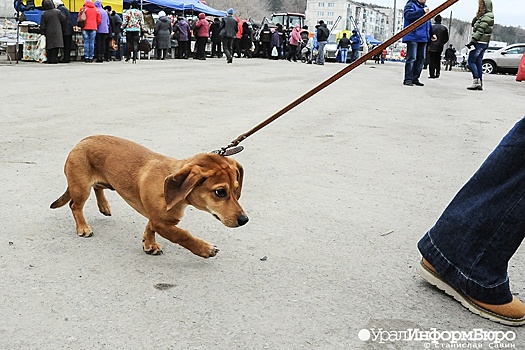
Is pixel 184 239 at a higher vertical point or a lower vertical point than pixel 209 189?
lower

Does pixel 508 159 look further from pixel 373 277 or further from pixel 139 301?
pixel 139 301

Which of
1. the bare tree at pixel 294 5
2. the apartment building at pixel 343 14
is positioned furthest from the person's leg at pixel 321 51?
the apartment building at pixel 343 14

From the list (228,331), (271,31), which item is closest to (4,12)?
(271,31)

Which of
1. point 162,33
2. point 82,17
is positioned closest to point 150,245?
point 82,17

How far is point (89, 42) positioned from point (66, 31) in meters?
1.19

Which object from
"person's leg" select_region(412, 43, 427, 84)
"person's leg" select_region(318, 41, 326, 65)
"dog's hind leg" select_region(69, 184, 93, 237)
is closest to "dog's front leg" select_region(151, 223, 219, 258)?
"dog's hind leg" select_region(69, 184, 93, 237)

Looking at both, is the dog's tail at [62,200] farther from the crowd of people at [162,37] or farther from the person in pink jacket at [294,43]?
the person in pink jacket at [294,43]

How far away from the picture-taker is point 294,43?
30.6 meters

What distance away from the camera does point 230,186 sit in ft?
9.25

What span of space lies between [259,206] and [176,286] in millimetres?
1377

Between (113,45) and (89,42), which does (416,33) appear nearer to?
(89,42)

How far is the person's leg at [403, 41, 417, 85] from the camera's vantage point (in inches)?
513

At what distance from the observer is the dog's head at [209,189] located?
9.09 ft

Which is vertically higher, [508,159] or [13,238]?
[508,159]
